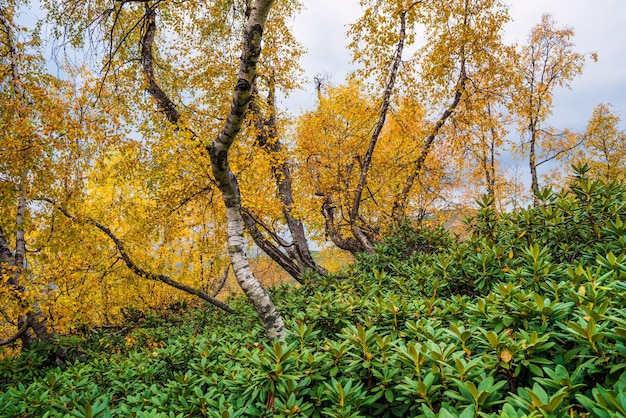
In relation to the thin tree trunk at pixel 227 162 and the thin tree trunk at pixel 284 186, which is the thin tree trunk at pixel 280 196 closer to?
the thin tree trunk at pixel 284 186

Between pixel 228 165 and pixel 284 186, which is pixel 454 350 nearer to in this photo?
pixel 228 165

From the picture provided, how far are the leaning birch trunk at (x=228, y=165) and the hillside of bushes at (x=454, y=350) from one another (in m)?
0.38

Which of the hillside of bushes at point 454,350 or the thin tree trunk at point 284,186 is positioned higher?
the thin tree trunk at point 284,186

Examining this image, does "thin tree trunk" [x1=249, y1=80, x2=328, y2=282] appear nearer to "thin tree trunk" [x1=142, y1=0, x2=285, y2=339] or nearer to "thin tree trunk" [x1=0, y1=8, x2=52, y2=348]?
"thin tree trunk" [x1=142, y1=0, x2=285, y2=339]

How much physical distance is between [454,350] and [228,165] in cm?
322

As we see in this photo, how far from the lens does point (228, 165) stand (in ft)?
14.1

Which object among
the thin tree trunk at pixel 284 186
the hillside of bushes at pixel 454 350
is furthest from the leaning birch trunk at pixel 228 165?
the thin tree trunk at pixel 284 186

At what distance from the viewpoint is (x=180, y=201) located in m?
7.73

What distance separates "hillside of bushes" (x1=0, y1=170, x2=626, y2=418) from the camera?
1.86 metres

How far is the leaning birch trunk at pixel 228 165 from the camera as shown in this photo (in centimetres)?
359

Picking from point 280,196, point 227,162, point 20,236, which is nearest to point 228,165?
point 227,162

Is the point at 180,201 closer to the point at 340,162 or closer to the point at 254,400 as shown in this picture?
the point at 340,162

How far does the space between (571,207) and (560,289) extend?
195cm

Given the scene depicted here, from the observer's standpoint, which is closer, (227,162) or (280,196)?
(227,162)
